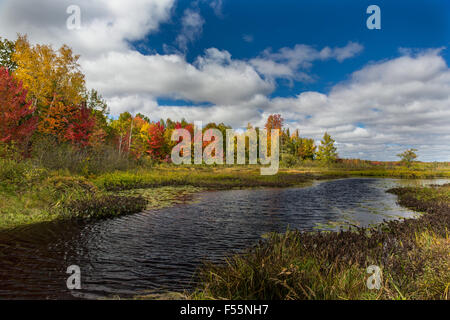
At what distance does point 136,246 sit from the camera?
623 cm

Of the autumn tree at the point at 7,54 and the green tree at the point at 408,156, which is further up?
the autumn tree at the point at 7,54

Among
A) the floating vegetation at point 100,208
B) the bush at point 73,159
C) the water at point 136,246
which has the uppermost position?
the bush at point 73,159

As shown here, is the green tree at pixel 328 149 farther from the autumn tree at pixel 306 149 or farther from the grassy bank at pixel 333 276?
the grassy bank at pixel 333 276

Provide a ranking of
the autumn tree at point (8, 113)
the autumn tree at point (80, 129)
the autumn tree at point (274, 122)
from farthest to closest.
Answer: the autumn tree at point (274, 122) → the autumn tree at point (80, 129) → the autumn tree at point (8, 113)

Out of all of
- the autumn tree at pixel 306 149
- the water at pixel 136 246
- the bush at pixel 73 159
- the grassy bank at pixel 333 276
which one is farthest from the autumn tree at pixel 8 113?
the autumn tree at pixel 306 149

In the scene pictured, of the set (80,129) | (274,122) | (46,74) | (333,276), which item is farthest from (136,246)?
(274,122)

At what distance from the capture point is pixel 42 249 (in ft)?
19.0

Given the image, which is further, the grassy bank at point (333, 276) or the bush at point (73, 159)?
the bush at point (73, 159)

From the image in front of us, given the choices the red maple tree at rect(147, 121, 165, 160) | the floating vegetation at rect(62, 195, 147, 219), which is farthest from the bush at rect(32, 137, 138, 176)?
the red maple tree at rect(147, 121, 165, 160)

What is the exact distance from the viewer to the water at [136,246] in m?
4.19

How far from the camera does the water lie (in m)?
4.19

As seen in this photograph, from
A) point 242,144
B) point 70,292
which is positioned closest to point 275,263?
point 70,292
